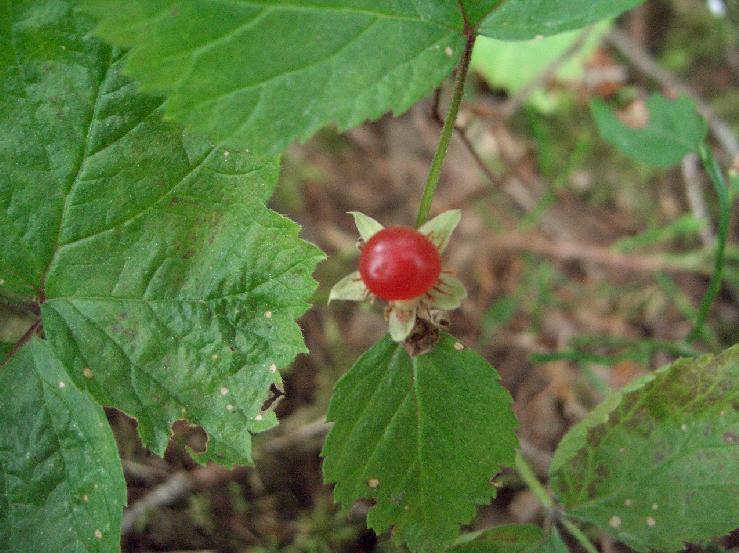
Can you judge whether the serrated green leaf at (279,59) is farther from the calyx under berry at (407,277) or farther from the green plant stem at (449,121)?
the calyx under berry at (407,277)

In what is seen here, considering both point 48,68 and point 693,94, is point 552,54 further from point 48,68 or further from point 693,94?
point 48,68

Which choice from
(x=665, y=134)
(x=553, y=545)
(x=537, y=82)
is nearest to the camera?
(x=553, y=545)

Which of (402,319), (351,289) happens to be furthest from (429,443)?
(351,289)

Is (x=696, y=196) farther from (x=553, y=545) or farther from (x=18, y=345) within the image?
(x=18, y=345)

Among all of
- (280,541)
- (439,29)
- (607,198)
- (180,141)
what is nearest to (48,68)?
(180,141)

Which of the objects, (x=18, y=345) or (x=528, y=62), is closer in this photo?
(x=18, y=345)

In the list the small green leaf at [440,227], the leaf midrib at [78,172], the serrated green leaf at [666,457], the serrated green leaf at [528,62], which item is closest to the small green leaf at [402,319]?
the small green leaf at [440,227]

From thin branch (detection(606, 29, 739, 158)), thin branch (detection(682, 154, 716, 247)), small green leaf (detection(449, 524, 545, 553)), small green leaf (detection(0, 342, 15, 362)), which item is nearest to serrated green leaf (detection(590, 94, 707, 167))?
thin branch (detection(682, 154, 716, 247))
